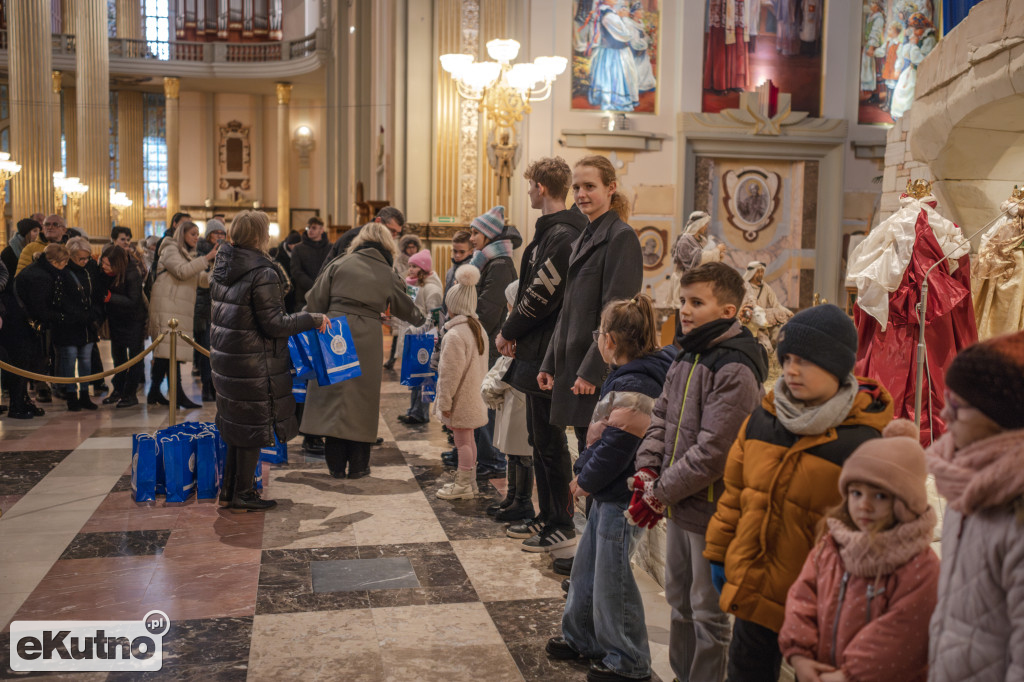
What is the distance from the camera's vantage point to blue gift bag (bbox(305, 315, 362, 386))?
5.25 m

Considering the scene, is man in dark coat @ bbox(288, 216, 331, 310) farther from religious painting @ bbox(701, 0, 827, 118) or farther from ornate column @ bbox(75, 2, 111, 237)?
ornate column @ bbox(75, 2, 111, 237)

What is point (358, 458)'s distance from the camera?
19.1 feet

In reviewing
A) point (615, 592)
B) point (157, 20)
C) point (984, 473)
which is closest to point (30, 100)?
point (157, 20)

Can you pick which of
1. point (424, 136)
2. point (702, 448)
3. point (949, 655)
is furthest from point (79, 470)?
point (424, 136)

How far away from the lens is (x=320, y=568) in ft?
13.8

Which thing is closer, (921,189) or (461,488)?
(921,189)

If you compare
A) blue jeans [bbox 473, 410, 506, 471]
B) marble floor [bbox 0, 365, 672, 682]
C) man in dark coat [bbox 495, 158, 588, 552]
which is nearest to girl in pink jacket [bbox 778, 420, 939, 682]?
marble floor [bbox 0, 365, 672, 682]

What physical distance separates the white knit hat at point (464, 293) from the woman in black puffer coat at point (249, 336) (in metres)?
0.87

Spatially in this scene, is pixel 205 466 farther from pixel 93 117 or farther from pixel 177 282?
pixel 93 117

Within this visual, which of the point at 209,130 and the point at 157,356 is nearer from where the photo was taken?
the point at 157,356

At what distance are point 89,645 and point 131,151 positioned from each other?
1090 inches

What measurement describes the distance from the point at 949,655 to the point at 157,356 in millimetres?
7164

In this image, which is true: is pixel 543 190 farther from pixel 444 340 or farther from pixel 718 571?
pixel 718 571

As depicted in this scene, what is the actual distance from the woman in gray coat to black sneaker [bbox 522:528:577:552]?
1.60m
